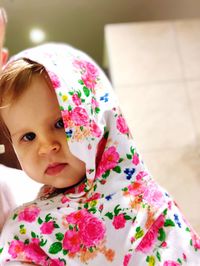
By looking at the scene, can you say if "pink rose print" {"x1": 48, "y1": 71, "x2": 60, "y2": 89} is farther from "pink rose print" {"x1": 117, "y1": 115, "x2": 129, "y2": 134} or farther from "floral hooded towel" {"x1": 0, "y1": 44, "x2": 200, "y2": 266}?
"pink rose print" {"x1": 117, "y1": 115, "x2": 129, "y2": 134}

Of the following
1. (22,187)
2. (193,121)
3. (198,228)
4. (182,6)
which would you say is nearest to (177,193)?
(198,228)

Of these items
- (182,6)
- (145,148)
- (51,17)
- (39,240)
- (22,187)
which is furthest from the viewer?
(51,17)

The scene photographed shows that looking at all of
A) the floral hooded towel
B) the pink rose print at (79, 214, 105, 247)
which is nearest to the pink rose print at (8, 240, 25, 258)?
the floral hooded towel

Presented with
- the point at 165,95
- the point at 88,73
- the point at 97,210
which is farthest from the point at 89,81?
the point at 165,95

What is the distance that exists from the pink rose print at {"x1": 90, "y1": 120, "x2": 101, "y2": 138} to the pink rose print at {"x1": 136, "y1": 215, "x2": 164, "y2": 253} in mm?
177

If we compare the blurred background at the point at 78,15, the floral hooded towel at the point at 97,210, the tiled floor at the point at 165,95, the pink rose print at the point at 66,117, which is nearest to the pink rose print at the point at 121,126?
the floral hooded towel at the point at 97,210

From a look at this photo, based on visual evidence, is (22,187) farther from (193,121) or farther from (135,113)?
(193,121)

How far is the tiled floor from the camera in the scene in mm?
1605

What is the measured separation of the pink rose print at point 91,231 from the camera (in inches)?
24.3

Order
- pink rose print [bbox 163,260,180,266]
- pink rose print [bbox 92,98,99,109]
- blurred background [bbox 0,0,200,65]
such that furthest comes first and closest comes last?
blurred background [bbox 0,0,200,65]
pink rose print [bbox 92,98,99,109]
pink rose print [bbox 163,260,180,266]

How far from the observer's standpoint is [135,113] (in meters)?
1.68

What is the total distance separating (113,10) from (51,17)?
1.24 feet

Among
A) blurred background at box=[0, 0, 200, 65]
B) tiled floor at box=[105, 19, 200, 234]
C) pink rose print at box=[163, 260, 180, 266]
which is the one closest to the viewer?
pink rose print at box=[163, 260, 180, 266]

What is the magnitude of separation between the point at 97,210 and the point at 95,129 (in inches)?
5.6
